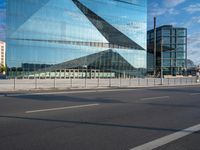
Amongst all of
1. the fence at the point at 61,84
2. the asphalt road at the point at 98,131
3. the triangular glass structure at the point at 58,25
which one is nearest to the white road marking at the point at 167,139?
the asphalt road at the point at 98,131

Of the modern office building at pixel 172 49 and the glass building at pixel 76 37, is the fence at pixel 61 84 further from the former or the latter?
the modern office building at pixel 172 49

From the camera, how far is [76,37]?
68.0 m

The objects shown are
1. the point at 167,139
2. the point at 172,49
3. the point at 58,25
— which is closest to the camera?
the point at 167,139

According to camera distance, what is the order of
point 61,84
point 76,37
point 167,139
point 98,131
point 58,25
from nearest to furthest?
point 167,139
point 98,131
point 61,84
point 58,25
point 76,37

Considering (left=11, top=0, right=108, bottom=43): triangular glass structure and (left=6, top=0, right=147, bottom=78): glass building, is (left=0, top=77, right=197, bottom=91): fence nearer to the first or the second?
(left=6, top=0, right=147, bottom=78): glass building

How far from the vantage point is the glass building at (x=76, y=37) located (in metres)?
58.3

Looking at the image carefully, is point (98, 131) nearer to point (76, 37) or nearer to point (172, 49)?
point (76, 37)

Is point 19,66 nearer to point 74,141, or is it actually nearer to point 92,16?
point 92,16

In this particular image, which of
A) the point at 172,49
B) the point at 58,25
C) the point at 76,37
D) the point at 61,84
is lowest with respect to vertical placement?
the point at 61,84

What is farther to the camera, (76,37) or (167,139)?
(76,37)

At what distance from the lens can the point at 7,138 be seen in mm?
6043

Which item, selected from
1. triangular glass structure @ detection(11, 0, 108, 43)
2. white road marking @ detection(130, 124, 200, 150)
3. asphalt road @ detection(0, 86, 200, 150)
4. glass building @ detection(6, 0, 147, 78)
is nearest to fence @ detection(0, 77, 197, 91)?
asphalt road @ detection(0, 86, 200, 150)

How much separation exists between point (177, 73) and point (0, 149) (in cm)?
10048

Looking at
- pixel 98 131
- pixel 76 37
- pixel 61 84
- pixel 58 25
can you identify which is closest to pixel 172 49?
pixel 76 37
